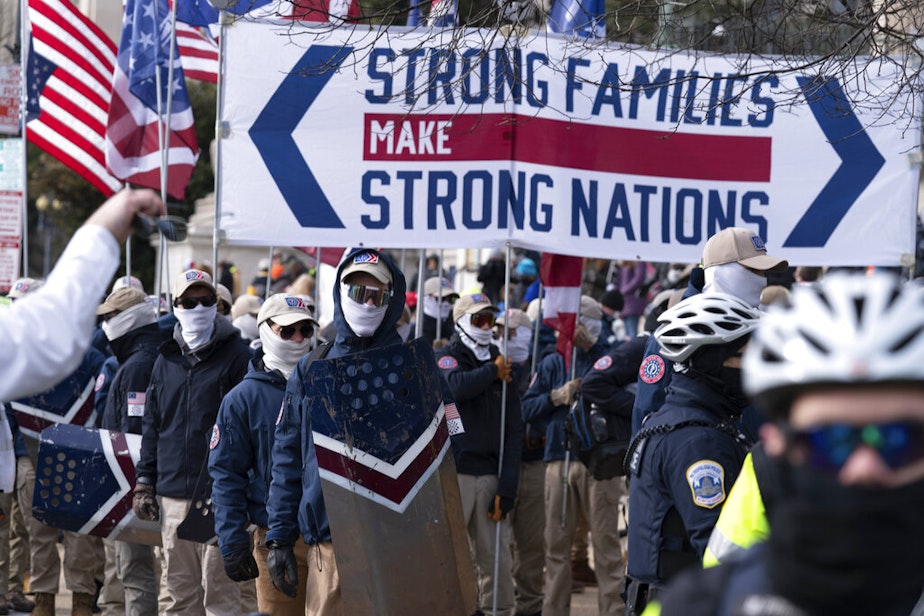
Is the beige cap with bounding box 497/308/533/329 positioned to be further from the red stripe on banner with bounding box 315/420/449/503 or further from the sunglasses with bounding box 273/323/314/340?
the red stripe on banner with bounding box 315/420/449/503

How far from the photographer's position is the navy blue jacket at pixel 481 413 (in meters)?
9.09

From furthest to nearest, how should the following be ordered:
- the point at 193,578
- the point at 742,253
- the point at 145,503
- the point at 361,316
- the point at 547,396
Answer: the point at 547,396 → the point at 145,503 → the point at 193,578 → the point at 361,316 → the point at 742,253

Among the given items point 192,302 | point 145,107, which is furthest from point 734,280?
point 145,107

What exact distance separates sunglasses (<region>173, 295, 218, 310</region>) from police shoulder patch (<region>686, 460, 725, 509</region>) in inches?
184

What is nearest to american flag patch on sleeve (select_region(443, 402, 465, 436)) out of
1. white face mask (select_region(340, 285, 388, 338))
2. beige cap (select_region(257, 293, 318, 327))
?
white face mask (select_region(340, 285, 388, 338))

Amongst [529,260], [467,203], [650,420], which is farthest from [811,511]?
[529,260]

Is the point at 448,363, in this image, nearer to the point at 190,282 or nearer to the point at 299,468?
the point at 190,282

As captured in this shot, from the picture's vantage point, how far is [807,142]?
336 inches

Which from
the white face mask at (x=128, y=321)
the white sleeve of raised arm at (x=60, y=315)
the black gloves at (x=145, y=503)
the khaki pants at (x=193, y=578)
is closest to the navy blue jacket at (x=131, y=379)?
the white face mask at (x=128, y=321)

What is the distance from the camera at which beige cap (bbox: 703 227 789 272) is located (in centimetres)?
623

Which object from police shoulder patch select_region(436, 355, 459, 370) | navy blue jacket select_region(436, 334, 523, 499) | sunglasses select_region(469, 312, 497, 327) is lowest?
navy blue jacket select_region(436, 334, 523, 499)

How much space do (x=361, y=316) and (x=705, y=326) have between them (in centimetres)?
234

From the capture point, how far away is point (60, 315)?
296 centimetres

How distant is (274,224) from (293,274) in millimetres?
11171
